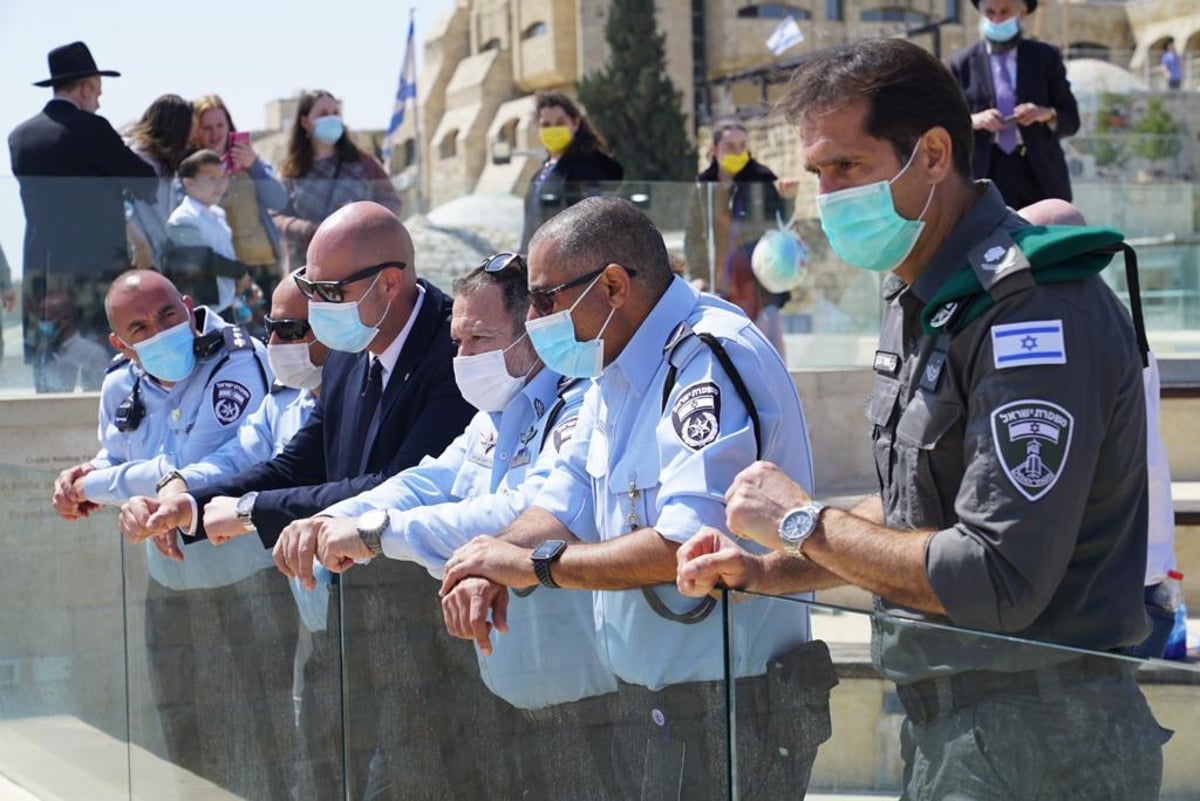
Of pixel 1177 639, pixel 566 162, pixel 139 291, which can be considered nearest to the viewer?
pixel 1177 639

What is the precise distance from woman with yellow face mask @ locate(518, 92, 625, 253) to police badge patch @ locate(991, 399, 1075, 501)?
767cm

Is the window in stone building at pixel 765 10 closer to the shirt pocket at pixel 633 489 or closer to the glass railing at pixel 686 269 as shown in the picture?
the glass railing at pixel 686 269

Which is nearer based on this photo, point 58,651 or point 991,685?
point 991,685

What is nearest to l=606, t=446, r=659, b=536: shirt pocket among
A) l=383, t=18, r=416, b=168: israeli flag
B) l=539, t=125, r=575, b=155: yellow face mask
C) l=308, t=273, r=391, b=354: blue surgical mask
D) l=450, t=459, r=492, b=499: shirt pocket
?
l=450, t=459, r=492, b=499: shirt pocket

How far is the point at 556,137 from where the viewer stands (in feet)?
33.4

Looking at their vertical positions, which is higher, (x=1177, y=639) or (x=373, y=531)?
(x=373, y=531)

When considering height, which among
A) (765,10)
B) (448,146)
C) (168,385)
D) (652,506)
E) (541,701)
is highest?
(765,10)

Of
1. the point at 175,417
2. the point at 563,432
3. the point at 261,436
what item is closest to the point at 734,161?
the point at 175,417

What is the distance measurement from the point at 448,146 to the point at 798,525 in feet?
241

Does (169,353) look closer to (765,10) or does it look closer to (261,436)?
(261,436)

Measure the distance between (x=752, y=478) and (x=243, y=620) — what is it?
1.83 meters

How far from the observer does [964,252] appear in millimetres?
2773

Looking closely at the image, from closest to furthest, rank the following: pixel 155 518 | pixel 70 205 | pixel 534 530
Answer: pixel 534 530 → pixel 155 518 → pixel 70 205

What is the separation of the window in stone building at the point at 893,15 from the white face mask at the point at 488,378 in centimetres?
7302
